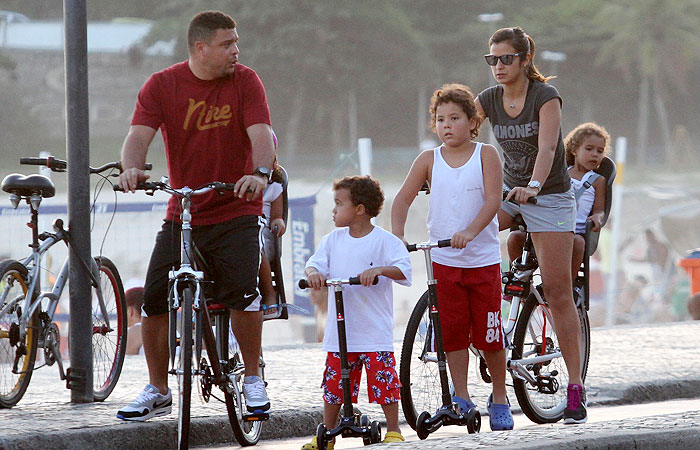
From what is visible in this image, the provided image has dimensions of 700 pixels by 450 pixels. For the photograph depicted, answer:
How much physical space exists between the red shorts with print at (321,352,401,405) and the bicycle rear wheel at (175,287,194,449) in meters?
0.56

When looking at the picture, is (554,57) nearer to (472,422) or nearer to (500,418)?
(500,418)

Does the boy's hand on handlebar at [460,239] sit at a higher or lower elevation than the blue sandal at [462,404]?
higher

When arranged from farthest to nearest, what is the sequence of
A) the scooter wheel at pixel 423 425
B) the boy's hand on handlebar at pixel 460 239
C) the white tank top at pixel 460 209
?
1. the white tank top at pixel 460 209
2. the scooter wheel at pixel 423 425
3. the boy's hand on handlebar at pixel 460 239

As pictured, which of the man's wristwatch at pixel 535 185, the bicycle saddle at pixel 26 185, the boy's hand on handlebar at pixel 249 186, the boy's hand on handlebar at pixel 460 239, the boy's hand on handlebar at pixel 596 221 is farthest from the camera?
the boy's hand on handlebar at pixel 596 221

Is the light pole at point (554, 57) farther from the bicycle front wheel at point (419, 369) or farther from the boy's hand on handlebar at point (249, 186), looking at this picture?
the boy's hand on handlebar at point (249, 186)

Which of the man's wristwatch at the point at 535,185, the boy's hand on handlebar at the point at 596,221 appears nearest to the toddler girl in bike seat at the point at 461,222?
the man's wristwatch at the point at 535,185

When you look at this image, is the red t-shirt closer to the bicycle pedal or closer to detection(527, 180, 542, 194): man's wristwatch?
the bicycle pedal

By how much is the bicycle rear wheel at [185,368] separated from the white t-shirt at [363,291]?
1.70ft

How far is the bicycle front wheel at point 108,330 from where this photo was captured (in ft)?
19.2

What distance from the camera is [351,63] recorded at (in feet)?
196


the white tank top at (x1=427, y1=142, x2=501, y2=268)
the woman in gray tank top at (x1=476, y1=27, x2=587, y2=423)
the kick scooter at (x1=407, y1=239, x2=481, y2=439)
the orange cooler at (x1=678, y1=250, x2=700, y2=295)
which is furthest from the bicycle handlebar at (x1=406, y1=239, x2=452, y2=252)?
the orange cooler at (x1=678, y1=250, x2=700, y2=295)

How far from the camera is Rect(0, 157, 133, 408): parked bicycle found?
17.8ft

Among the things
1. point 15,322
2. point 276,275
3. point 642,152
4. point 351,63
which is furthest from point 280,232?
point 642,152

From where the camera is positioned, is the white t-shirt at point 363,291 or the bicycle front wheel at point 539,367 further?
the bicycle front wheel at point 539,367
